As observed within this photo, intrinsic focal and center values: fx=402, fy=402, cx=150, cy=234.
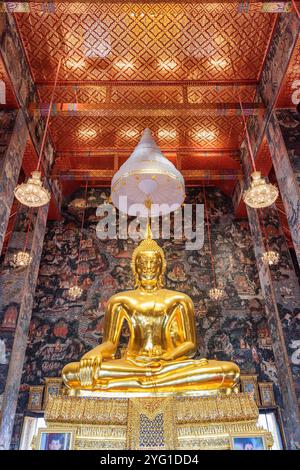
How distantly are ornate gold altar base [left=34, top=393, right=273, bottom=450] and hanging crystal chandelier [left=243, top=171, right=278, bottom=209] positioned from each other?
2171mm

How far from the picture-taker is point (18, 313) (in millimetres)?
5266

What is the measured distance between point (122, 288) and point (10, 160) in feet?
9.69

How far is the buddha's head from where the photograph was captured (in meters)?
4.76

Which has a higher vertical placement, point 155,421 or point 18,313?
point 18,313

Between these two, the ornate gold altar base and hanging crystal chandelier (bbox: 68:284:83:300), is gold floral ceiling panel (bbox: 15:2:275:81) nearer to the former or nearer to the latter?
hanging crystal chandelier (bbox: 68:284:83:300)

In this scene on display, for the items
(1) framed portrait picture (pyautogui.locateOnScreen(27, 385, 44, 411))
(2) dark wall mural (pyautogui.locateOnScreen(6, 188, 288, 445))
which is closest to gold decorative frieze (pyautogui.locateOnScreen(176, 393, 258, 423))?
(2) dark wall mural (pyautogui.locateOnScreen(6, 188, 288, 445))

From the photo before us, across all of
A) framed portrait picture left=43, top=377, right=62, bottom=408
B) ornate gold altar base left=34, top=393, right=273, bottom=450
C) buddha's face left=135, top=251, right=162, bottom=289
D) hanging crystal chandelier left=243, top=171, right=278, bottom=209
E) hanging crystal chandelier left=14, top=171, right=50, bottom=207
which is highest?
hanging crystal chandelier left=243, top=171, right=278, bottom=209

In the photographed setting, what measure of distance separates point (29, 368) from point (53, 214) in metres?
2.68

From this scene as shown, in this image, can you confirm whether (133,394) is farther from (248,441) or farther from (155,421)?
(248,441)

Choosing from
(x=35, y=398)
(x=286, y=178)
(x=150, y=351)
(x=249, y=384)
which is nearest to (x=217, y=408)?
(x=150, y=351)

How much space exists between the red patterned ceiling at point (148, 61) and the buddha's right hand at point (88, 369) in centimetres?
338

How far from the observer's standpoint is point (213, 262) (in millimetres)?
7055

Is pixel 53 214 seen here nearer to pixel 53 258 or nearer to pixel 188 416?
pixel 53 258

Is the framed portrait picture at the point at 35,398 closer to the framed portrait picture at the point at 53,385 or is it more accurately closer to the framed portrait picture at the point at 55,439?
the framed portrait picture at the point at 53,385
